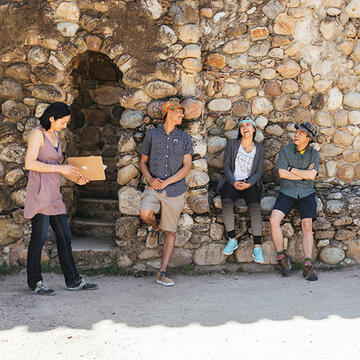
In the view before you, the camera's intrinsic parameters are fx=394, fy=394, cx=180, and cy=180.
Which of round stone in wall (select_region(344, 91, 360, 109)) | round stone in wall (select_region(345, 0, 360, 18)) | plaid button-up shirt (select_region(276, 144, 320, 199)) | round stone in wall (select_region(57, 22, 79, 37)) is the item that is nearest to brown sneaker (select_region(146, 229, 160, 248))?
plaid button-up shirt (select_region(276, 144, 320, 199))

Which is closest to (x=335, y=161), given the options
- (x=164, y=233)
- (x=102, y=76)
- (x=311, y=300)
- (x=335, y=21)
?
(x=335, y=21)

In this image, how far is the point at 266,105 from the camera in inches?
174

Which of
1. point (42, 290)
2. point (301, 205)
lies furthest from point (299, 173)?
point (42, 290)

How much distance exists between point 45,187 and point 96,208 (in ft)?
6.08

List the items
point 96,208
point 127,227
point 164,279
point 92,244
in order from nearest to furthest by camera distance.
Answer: point 164,279 < point 127,227 < point 92,244 < point 96,208

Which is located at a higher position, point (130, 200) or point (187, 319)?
point (130, 200)

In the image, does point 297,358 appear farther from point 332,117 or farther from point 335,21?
point 335,21

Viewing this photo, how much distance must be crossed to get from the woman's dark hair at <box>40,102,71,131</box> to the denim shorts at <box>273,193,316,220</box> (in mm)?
2213

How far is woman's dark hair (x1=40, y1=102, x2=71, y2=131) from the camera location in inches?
125

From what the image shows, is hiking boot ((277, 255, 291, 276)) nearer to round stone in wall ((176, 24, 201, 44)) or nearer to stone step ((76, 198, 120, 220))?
→ stone step ((76, 198, 120, 220))

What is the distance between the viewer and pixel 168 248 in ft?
12.4

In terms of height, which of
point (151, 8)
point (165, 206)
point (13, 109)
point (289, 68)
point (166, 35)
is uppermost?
point (151, 8)

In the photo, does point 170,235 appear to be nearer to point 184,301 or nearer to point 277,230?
point 184,301

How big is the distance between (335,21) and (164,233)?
2994mm
